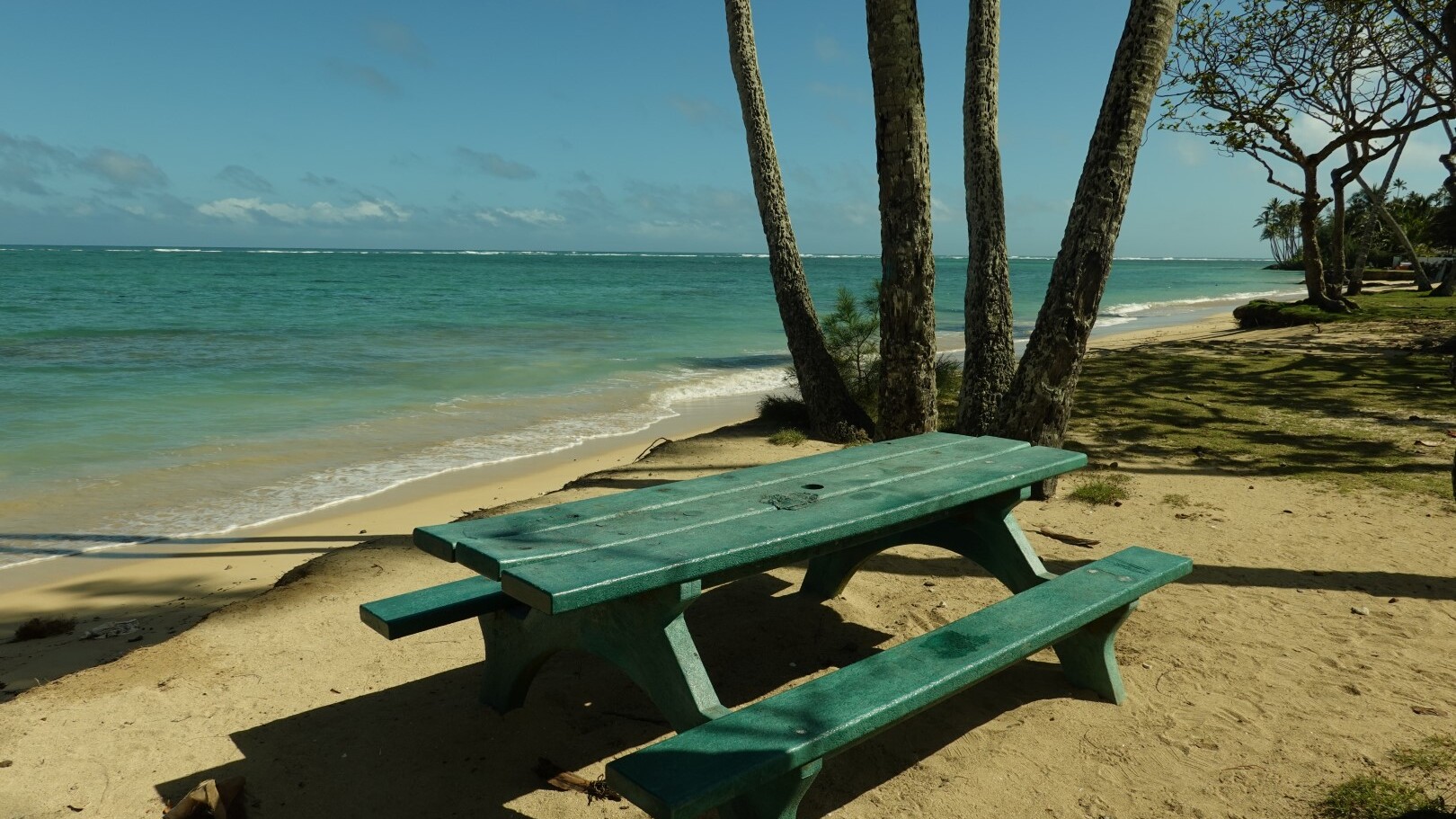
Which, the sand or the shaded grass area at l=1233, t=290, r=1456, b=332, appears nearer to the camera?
the sand

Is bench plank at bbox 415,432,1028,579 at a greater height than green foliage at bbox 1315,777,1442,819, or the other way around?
bench plank at bbox 415,432,1028,579

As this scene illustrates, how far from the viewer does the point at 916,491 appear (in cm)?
278

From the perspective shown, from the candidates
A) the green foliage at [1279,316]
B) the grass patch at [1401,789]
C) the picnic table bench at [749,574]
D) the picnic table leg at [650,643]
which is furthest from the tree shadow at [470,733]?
the green foliage at [1279,316]

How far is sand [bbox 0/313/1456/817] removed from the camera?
2.55 m

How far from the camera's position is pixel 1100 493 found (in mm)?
5426

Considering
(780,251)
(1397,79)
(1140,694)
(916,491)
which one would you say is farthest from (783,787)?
(1397,79)

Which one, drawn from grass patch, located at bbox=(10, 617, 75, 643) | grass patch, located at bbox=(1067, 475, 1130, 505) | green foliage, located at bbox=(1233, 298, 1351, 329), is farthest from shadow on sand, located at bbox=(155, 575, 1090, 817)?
green foliage, located at bbox=(1233, 298, 1351, 329)

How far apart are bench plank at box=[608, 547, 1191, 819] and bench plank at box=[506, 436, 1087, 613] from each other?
1.10 feet

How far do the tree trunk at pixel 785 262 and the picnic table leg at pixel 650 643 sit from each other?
16.2ft

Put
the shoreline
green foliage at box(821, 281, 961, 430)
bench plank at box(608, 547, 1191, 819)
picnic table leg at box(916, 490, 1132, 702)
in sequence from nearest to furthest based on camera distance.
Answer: bench plank at box(608, 547, 1191, 819) → picnic table leg at box(916, 490, 1132, 702) → the shoreline → green foliage at box(821, 281, 961, 430)

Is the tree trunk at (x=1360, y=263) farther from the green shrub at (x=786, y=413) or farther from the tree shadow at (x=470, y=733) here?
the tree shadow at (x=470, y=733)

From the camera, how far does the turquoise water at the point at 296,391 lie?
668 centimetres

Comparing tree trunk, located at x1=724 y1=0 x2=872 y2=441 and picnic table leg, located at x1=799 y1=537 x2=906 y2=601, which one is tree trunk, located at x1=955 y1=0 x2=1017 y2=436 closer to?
tree trunk, located at x1=724 y1=0 x2=872 y2=441

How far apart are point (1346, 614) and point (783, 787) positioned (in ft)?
9.74
